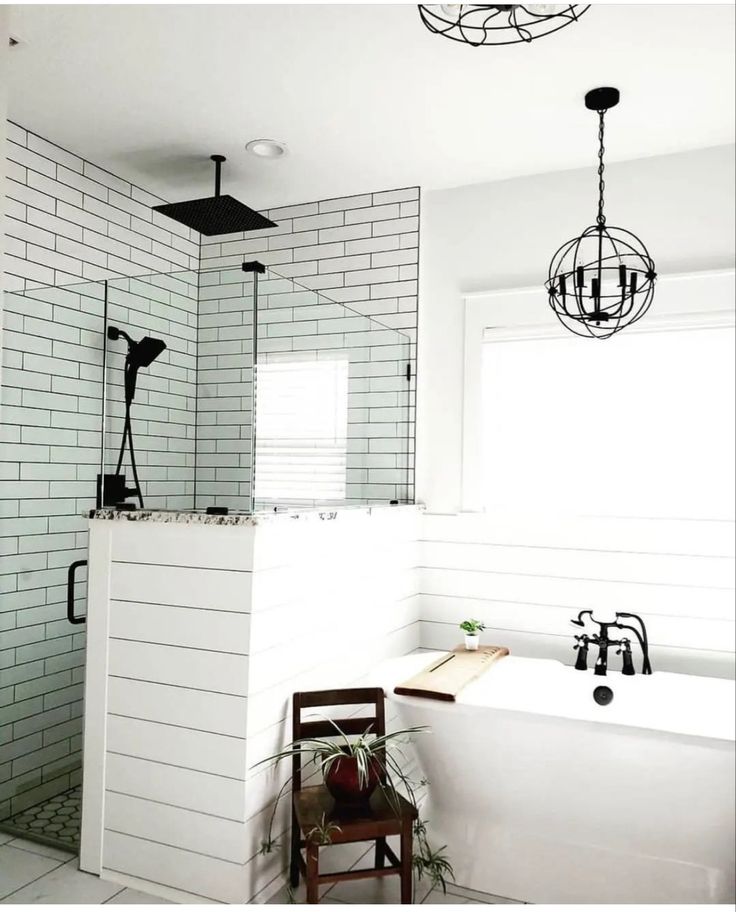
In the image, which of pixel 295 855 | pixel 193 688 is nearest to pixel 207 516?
pixel 193 688

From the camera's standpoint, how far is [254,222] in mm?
3500

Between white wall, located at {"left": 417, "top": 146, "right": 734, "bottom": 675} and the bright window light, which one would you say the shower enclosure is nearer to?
white wall, located at {"left": 417, "top": 146, "right": 734, "bottom": 675}

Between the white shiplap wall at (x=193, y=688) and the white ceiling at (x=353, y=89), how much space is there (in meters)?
1.53

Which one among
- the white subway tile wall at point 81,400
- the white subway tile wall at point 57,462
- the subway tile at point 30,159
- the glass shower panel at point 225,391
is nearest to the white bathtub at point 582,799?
the glass shower panel at point 225,391

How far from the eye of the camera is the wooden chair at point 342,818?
90.0 inches

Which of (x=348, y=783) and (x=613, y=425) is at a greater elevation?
(x=613, y=425)

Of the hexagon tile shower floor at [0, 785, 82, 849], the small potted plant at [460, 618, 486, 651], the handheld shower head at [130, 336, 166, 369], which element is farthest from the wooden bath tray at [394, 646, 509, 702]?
the handheld shower head at [130, 336, 166, 369]

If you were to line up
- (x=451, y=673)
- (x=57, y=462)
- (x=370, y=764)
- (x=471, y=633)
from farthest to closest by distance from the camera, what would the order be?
(x=471, y=633)
(x=451, y=673)
(x=57, y=462)
(x=370, y=764)

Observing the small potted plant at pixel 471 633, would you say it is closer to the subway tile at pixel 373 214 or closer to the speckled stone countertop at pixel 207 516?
the speckled stone countertop at pixel 207 516

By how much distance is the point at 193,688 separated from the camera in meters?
2.47

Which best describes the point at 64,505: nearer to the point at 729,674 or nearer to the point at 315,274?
the point at 315,274

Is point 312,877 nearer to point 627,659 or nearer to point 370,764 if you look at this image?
point 370,764

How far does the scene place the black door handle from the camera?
276 cm

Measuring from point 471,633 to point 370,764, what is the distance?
96 cm
